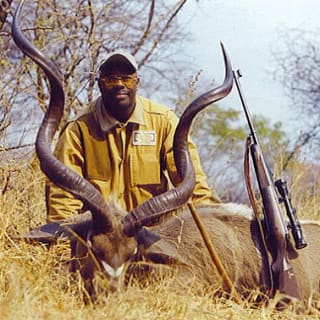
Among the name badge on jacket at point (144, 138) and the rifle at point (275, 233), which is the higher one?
the name badge on jacket at point (144, 138)

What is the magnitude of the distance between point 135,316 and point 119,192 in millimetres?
1762

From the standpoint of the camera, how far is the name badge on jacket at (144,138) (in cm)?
536

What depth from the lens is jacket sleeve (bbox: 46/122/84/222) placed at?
507 centimetres

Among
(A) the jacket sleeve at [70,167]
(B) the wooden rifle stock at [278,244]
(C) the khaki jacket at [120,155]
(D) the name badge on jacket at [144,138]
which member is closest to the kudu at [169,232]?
(B) the wooden rifle stock at [278,244]

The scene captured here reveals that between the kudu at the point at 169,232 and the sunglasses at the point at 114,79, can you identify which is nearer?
A: the kudu at the point at 169,232

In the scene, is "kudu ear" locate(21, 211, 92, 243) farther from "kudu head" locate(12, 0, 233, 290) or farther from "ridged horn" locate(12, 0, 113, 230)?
"ridged horn" locate(12, 0, 113, 230)

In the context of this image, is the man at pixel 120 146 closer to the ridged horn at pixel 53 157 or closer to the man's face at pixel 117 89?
the man's face at pixel 117 89

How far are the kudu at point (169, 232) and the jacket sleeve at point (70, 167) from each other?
0.24 metres

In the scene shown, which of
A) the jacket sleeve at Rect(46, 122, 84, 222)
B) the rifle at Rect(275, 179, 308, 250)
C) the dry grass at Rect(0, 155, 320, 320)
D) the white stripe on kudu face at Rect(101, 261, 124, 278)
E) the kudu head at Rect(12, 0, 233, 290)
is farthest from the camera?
the jacket sleeve at Rect(46, 122, 84, 222)

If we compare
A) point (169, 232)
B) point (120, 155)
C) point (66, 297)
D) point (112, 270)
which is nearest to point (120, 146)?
point (120, 155)

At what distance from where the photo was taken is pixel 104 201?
4.38 metres

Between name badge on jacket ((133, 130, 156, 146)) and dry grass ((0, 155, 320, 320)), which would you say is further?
name badge on jacket ((133, 130, 156, 146))

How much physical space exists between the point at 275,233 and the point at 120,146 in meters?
1.16

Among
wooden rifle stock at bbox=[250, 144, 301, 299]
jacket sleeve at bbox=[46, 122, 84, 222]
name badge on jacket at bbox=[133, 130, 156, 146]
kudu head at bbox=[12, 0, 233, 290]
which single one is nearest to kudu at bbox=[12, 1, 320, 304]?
kudu head at bbox=[12, 0, 233, 290]
